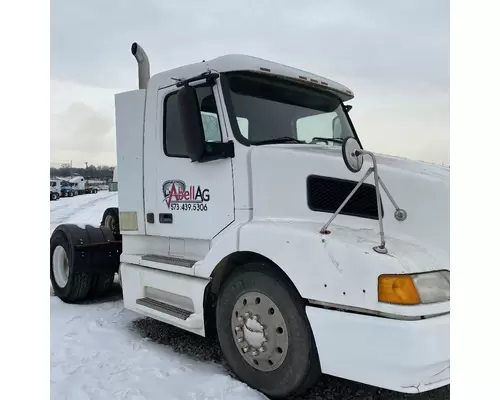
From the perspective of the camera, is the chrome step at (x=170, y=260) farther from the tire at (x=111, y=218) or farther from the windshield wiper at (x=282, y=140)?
the tire at (x=111, y=218)

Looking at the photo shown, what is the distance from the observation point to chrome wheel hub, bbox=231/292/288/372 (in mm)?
2730

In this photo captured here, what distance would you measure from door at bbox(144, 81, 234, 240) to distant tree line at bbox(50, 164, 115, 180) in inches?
17.7

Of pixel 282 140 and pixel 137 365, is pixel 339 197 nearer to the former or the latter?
pixel 282 140

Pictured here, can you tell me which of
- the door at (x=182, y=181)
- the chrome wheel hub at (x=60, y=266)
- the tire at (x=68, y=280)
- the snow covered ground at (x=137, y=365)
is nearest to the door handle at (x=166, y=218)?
the door at (x=182, y=181)

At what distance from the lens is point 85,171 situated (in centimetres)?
317

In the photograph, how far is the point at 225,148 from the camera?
326cm

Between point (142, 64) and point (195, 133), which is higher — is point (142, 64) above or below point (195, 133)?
above

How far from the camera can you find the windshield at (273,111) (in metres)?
3.32

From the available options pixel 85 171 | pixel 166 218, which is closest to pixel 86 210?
pixel 166 218

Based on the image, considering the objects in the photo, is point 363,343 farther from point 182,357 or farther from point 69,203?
point 69,203

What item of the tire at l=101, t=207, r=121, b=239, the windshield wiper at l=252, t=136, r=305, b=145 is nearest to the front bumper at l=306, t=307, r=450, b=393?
the windshield wiper at l=252, t=136, r=305, b=145

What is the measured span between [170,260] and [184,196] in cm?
57

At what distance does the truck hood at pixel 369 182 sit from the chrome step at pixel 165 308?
40.0 inches
